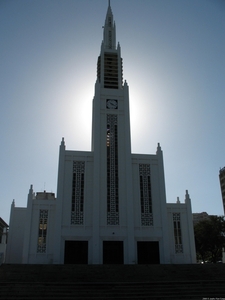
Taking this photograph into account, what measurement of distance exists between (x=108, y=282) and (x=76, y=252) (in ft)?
30.8

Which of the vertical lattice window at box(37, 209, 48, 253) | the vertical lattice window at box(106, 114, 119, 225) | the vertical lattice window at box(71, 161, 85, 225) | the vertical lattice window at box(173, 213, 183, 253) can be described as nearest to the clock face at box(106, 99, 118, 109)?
the vertical lattice window at box(106, 114, 119, 225)

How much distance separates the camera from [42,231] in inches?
1037

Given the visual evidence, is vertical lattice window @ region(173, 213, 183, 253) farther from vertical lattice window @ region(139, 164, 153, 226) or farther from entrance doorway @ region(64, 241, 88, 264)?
entrance doorway @ region(64, 241, 88, 264)

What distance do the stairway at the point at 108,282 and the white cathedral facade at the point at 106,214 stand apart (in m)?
4.67

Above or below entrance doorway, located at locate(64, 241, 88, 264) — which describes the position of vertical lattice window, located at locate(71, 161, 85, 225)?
above

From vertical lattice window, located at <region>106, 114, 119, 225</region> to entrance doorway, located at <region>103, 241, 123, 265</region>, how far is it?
1.69 metres

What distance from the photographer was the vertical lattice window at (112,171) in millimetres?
27008

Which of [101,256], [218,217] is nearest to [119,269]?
[101,256]

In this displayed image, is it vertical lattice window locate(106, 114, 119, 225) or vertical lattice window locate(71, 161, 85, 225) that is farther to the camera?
vertical lattice window locate(106, 114, 119, 225)

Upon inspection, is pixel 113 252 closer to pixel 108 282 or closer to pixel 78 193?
pixel 78 193

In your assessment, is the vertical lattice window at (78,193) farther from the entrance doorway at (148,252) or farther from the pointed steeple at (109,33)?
the pointed steeple at (109,33)

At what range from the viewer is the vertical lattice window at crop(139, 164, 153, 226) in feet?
89.3

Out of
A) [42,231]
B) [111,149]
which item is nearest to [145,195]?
[111,149]

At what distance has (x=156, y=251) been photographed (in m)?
26.6
